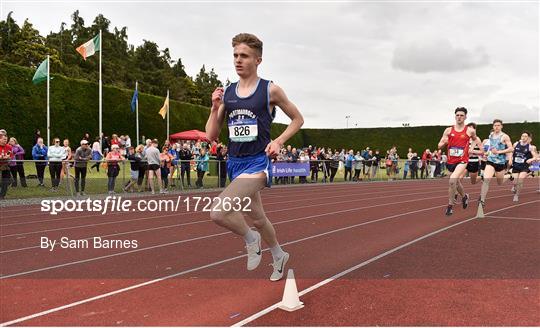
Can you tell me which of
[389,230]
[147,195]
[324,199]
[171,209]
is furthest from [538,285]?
[147,195]

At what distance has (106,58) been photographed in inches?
2292

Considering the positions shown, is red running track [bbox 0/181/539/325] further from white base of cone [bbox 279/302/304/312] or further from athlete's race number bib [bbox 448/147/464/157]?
athlete's race number bib [bbox 448/147/464/157]

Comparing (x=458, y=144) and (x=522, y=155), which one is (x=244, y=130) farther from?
(x=522, y=155)

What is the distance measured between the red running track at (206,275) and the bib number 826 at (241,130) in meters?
1.48

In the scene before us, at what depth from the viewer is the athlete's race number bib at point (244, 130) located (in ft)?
13.6

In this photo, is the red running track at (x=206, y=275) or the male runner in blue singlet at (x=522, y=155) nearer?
the red running track at (x=206, y=275)

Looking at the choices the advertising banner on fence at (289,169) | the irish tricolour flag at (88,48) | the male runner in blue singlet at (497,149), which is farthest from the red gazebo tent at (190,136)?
the male runner in blue singlet at (497,149)

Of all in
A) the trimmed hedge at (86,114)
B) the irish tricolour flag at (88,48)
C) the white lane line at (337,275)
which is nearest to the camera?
the white lane line at (337,275)

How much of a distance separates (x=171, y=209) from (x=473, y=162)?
7.30 meters

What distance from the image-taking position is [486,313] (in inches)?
145

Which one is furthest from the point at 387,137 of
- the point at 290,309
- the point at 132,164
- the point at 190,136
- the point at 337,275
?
the point at 290,309

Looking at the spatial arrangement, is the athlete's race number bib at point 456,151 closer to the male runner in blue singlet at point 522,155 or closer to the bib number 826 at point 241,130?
the male runner in blue singlet at point 522,155

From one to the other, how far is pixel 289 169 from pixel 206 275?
51.2ft

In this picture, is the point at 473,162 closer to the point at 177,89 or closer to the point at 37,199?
the point at 37,199
